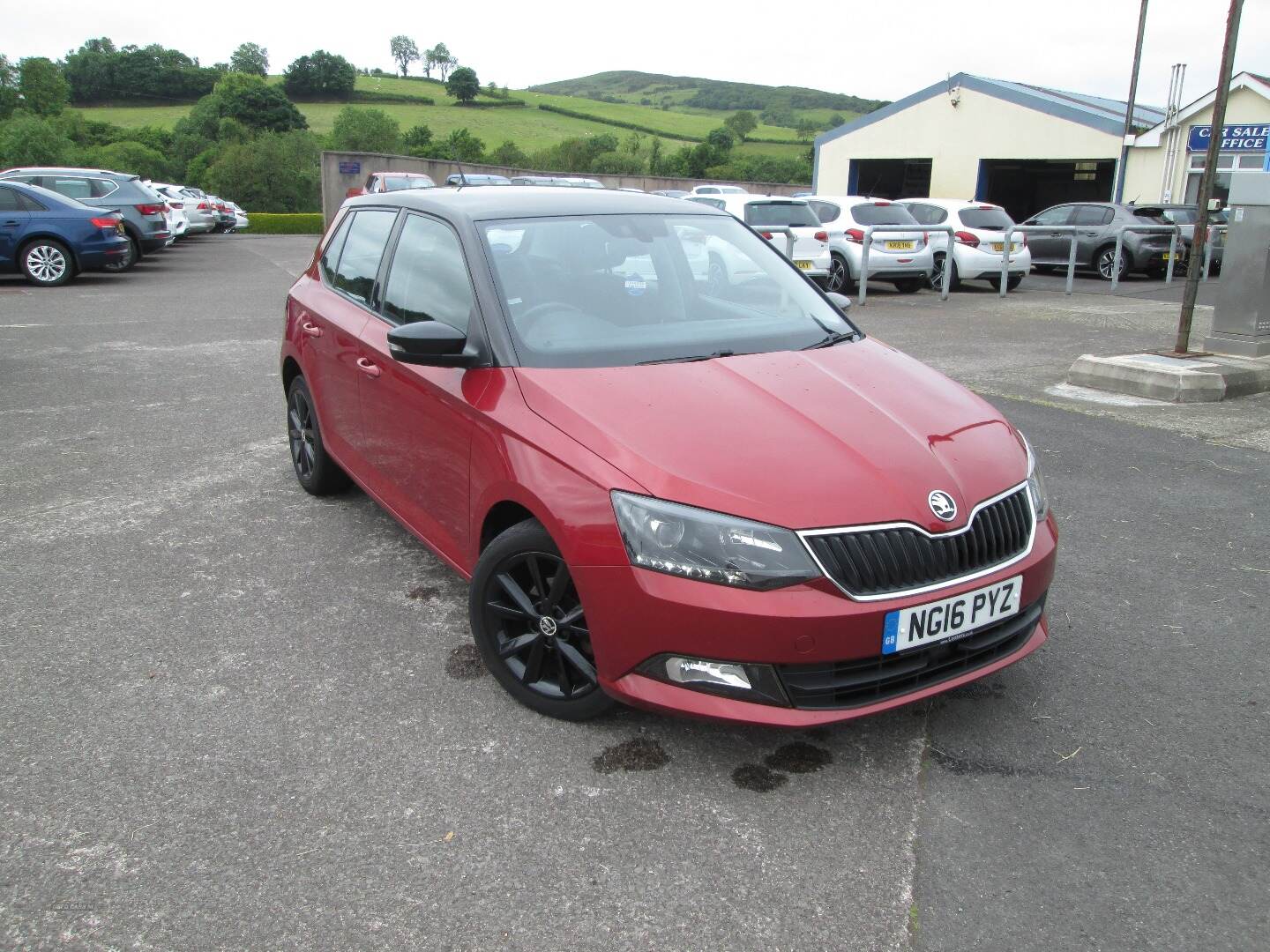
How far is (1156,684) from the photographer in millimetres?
3605

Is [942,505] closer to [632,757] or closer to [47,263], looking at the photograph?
[632,757]

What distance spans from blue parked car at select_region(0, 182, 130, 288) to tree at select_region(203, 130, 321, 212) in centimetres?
4085

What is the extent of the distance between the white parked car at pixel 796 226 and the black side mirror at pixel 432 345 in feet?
39.4

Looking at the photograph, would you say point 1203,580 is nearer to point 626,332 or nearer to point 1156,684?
point 1156,684

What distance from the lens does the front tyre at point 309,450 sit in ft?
17.6

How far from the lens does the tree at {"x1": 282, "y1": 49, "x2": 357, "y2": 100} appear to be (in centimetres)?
9031

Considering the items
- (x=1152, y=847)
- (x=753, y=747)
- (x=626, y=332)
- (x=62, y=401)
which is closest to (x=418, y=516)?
(x=626, y=332)

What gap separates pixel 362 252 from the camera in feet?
15.9

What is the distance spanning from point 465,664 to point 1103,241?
20.1 meters

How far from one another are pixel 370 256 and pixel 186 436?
2.99 meters

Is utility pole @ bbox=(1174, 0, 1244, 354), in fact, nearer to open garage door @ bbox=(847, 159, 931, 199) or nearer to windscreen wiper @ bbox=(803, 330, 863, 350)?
windscreen wiper @ bbox=(803, 330, 863, 350)

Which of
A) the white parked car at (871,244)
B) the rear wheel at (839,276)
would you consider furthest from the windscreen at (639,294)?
the rear wheel at (839,276)

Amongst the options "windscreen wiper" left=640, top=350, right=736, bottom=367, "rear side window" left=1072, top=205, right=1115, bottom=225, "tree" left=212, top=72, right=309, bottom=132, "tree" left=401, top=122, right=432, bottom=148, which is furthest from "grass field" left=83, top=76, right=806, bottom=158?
"windscreen wiper" left=640, top=350, right=736, bottom=367

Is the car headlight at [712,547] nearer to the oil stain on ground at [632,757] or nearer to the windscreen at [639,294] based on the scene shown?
the oil stain on ground at [632,757]
